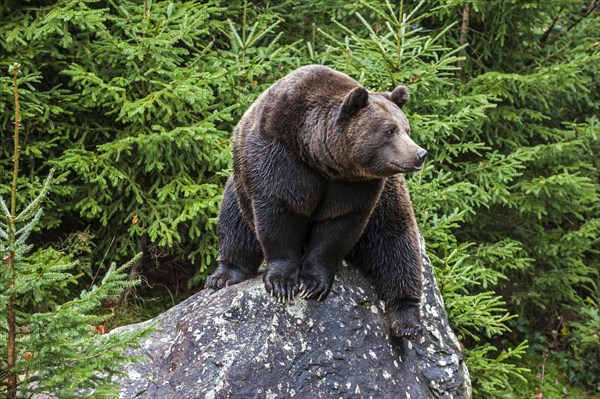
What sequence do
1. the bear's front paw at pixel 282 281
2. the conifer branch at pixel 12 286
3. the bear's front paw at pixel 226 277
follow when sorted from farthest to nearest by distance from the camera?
the bear's front paw at pixel 226 277
the bear's front paw at pixel 282 281
the conifer branch at pixel 12 286

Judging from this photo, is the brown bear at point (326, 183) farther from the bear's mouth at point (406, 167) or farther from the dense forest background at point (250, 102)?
the dense forest background at point (250, 102)

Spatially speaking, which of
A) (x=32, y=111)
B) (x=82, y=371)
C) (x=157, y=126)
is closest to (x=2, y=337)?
(x=82, y=371)

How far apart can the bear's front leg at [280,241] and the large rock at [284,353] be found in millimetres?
121

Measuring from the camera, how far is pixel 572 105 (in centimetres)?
929

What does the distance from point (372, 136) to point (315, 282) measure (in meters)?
1.01

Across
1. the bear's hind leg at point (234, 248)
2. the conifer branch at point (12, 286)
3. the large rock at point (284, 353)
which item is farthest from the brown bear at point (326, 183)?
the conifer branch at point (12, 286)

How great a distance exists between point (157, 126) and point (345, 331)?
2.82 meters

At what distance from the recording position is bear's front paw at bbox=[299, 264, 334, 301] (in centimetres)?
464

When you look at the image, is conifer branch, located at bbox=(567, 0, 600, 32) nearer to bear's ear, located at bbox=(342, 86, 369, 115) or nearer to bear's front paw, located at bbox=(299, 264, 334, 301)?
bear's ear, located at bbox=(342, 86, 369, 115)

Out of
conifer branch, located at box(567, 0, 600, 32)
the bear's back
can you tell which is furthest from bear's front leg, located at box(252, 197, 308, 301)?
conifer branch, located at box(567, 0, 600, 32)

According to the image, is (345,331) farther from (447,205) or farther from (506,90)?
(506,90)

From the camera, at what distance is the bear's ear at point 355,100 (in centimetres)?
421

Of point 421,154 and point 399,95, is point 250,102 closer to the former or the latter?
point 399,95

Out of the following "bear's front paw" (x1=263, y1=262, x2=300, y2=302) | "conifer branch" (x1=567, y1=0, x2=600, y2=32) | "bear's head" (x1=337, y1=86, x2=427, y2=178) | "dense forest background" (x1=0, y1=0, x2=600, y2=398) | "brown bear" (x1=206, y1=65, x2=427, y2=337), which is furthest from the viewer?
"conifer branch" (x1=567, y1=0, x2=600, y2=32)
